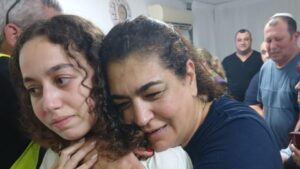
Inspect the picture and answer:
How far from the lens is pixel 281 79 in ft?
8.05

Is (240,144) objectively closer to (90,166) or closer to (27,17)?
(90,166)

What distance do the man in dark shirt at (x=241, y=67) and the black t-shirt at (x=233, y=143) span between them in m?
2.95

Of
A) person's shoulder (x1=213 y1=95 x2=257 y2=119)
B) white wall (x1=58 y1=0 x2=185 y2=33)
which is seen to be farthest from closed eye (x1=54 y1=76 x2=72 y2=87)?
white wall (x1=58 y1=0 x2=185 y2=33)

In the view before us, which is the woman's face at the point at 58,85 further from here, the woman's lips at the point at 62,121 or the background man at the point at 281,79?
the background man at the point at 281,79

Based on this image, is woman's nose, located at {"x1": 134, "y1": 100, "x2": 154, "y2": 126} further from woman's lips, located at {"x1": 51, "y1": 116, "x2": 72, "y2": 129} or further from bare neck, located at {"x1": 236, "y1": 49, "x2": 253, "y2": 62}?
bare neck, located at {"x1": 236, "y1": 49, "x2": 253, "y2": 62}

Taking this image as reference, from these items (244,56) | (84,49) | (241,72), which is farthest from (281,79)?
(84,49)

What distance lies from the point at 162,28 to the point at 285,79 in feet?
5.87

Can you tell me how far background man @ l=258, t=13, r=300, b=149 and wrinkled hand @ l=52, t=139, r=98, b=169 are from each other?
1.78 meters

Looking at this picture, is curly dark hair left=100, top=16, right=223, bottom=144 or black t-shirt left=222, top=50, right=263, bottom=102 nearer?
curly dark hair left=100, top=16, right=223, bottom=144

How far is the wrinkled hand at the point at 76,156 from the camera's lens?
93cm

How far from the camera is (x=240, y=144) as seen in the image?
31.3 inches

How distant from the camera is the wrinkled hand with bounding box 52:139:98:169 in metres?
0.93

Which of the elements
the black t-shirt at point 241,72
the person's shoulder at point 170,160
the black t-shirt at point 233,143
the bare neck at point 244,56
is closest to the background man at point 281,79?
the black t-shirt at point 241,72

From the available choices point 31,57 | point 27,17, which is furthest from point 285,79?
point 31,57
